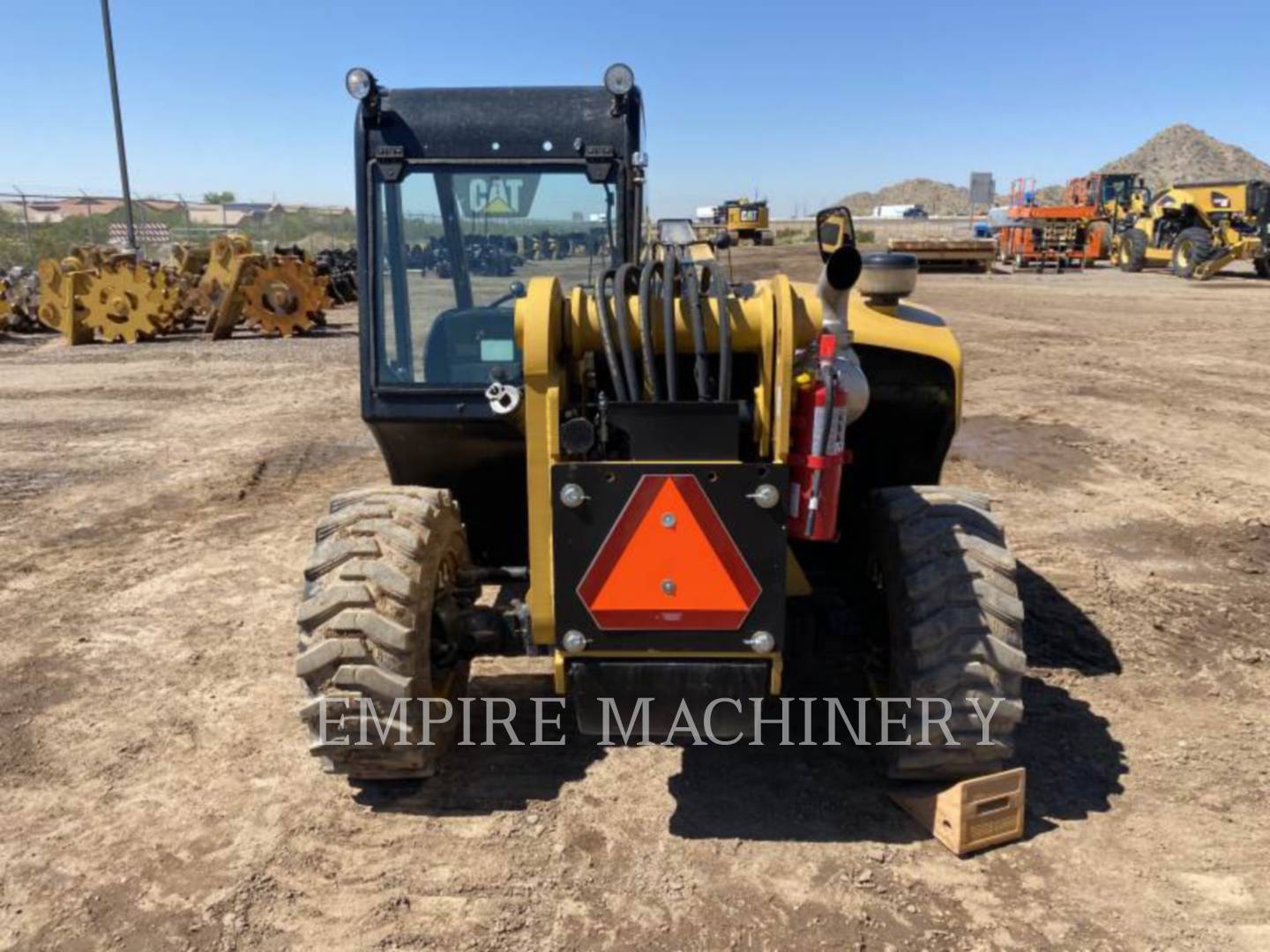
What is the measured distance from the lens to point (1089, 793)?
3.62 metres

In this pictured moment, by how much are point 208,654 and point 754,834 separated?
9.55 feet

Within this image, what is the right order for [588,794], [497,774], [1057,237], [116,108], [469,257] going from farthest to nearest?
[1057,237]
[116,108]
[469,257]
[497,774]
[588,794]

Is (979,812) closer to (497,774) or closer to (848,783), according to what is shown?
(848,783)

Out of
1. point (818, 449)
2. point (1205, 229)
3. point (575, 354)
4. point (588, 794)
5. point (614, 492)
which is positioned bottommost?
point (588, 794)

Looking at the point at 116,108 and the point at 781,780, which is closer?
the point at 781,780

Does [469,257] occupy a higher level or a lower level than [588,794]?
higher

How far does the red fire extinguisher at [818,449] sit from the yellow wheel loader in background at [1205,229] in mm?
25864

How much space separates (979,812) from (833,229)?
1978 mm

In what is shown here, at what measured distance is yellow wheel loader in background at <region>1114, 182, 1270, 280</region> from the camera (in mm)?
24109

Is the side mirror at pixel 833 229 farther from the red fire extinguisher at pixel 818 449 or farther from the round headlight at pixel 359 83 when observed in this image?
the round headlight at pixel 359 83

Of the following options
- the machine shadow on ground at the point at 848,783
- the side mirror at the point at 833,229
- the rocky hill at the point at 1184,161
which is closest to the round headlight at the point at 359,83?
the side mirror at the point at 833,229

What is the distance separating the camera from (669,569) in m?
3.00

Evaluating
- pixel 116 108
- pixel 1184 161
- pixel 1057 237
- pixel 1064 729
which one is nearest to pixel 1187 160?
pixel 1184 161

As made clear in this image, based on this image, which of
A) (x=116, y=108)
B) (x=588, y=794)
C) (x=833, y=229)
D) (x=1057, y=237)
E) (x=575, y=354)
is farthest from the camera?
(x=1057, y=237)
